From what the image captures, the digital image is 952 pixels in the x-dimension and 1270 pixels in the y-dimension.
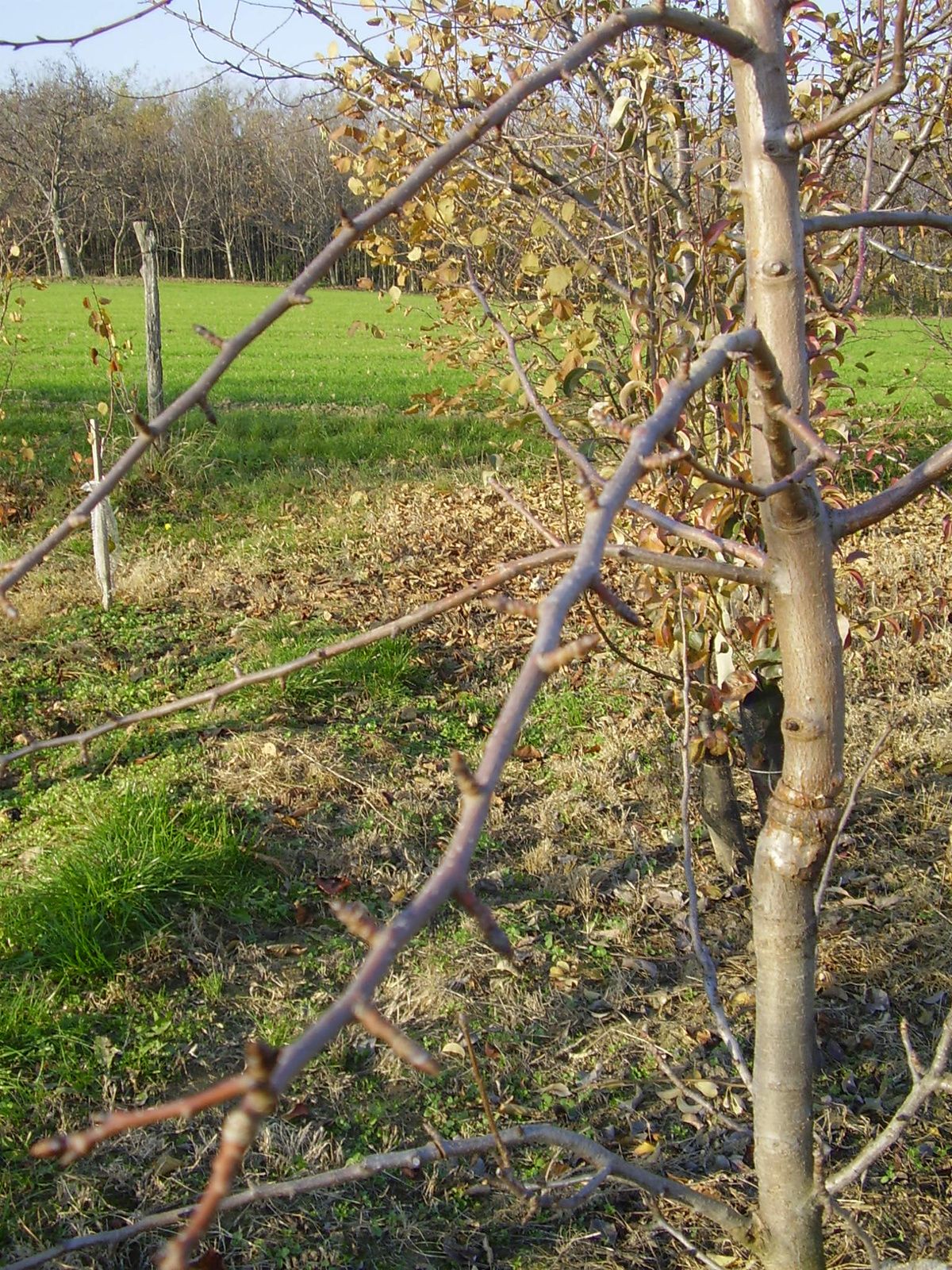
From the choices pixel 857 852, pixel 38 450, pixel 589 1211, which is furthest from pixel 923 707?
pixel 38 450

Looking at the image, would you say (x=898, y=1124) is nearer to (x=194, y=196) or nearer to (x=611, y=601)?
(x=611, y=601)

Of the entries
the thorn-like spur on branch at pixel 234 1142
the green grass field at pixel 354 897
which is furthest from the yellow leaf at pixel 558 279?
the thorn-like spur on branch at pixel 234 1142

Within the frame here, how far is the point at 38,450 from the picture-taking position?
28.2ft

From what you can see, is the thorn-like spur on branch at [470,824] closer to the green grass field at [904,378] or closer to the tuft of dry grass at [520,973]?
the tuft of dry grass at [520,973]

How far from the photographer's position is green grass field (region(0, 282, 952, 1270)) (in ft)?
8.21

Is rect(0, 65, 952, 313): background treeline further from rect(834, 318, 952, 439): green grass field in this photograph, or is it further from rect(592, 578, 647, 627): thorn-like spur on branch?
rect(592, 578, 647, 627): thorn-like spur on branch

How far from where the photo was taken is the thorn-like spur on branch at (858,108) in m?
1.25

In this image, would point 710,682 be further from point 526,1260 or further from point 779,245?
point 779,245

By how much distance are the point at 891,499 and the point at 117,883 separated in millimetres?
2658

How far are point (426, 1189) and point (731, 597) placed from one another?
198cm

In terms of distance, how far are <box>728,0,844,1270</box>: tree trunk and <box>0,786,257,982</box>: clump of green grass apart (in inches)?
82.8

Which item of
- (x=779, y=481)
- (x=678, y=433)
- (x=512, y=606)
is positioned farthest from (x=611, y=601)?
(x=678, y=433)

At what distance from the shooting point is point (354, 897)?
3.46 m

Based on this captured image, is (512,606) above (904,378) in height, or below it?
below
